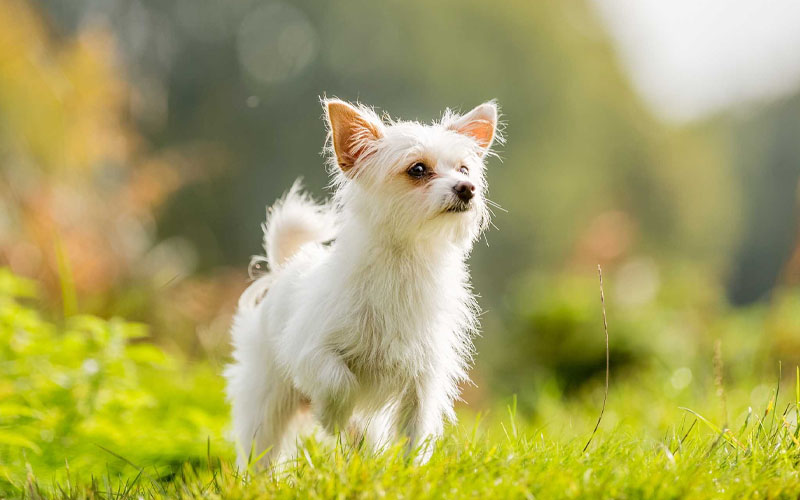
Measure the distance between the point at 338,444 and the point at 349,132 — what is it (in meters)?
1.41

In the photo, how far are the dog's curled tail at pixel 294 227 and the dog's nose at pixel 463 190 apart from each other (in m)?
1.07

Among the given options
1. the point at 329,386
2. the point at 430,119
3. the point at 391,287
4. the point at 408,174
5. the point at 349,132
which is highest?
the point at 430,119

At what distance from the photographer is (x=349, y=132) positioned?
3.46 m

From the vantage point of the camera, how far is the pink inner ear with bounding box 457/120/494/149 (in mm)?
3693

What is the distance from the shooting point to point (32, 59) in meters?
10.3

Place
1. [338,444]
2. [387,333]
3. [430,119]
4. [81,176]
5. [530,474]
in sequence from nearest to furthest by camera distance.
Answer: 1. [530,474]
2. [338,444]
3. [387,333]
4. [430,119]
5. [81,176]

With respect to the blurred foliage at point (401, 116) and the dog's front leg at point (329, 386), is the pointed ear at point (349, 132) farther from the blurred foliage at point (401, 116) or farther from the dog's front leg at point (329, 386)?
the blurred foliage at point (401, 116)

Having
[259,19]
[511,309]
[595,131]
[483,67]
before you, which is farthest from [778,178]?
[511,309]

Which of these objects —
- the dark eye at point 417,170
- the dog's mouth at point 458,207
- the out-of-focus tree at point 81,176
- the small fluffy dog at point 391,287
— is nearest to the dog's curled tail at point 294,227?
the small fluffy dog at point 391,287

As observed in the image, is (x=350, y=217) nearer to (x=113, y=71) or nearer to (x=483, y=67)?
(x=113, y=71)

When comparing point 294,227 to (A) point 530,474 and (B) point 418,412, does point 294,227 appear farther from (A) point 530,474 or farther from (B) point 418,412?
(A) point 530,474

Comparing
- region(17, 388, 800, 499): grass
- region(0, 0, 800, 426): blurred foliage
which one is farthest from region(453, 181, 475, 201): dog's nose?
region(0, 0, 800, 426): blurred foliage

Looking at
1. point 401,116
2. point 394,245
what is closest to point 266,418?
point 394,245

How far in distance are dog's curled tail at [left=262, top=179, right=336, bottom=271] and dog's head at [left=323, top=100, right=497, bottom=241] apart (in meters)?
0.57
